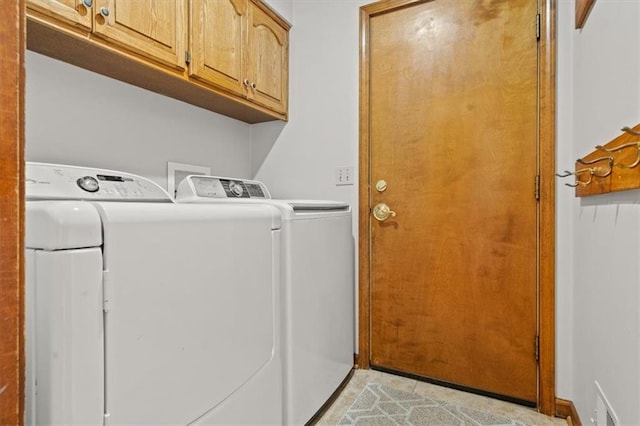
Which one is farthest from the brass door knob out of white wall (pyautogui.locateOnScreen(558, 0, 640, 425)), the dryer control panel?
white wall (pyautogui.locateOnScreen(558, 0, 640, 425))

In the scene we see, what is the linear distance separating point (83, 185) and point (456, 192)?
160 cm

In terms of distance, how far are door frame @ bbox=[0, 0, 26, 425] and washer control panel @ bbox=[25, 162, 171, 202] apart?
599mm

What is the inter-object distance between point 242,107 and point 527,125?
1.44m

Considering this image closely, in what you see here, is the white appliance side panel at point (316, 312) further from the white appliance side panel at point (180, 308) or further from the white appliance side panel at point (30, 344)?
the white appliance side panel at point (30, 344)

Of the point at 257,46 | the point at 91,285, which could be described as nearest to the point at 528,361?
the point at 91,285

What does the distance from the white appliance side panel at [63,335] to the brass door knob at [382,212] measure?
4.87ft

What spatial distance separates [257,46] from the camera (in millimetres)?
1854

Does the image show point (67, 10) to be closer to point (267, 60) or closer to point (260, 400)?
point (267, 60)

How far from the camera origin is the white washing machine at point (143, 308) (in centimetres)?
62

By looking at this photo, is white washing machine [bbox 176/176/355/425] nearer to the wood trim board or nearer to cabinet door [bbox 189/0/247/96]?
cabinet door [bbox 189/0/247/96]

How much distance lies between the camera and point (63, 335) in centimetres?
61

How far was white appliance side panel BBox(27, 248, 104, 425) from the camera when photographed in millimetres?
609

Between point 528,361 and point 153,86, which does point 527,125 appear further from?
point 153,86

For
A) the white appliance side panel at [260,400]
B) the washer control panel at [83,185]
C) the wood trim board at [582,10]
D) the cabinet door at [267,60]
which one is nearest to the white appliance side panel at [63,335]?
the white appliance side panel at [260,400]
